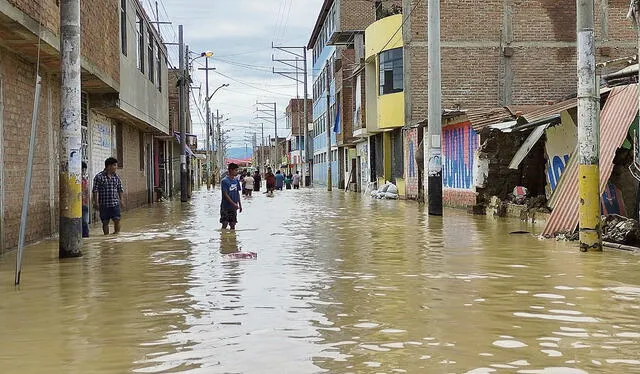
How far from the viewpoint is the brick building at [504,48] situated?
107 ft

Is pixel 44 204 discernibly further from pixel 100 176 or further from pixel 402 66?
pixel 402 66

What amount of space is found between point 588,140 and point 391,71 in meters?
23.5

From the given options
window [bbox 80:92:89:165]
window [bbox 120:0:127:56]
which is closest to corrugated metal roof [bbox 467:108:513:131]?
window [bbox 120:0:127:56]

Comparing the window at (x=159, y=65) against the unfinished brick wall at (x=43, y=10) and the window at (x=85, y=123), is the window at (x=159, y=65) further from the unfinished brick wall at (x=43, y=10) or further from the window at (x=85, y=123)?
the unfinished brick wall at (x=43, y=10)

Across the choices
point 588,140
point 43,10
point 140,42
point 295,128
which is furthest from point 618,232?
point 295,128

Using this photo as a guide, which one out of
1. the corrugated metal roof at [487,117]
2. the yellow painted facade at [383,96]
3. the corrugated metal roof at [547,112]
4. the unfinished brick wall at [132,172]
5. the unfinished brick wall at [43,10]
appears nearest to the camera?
the unfinished brick wall at [43,10]

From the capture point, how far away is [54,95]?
16297mm

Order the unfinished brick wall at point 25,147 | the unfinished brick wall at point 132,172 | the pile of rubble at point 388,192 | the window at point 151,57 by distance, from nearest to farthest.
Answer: the unfinished brick wall at point 25,147 < the unfinished brick wall at point 132,172 < the window at point 151,57 < the pile of rubble at point 388,192

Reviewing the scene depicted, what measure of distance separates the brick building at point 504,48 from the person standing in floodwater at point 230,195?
59.5 ft

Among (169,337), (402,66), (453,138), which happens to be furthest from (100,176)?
(402,66)

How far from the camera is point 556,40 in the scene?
33094 millimetres

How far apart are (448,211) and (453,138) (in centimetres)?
375

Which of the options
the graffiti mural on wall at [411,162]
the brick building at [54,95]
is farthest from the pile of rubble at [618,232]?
the graffiti mural on wall at [411,162]

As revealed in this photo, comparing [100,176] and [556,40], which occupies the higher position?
[556,40]
